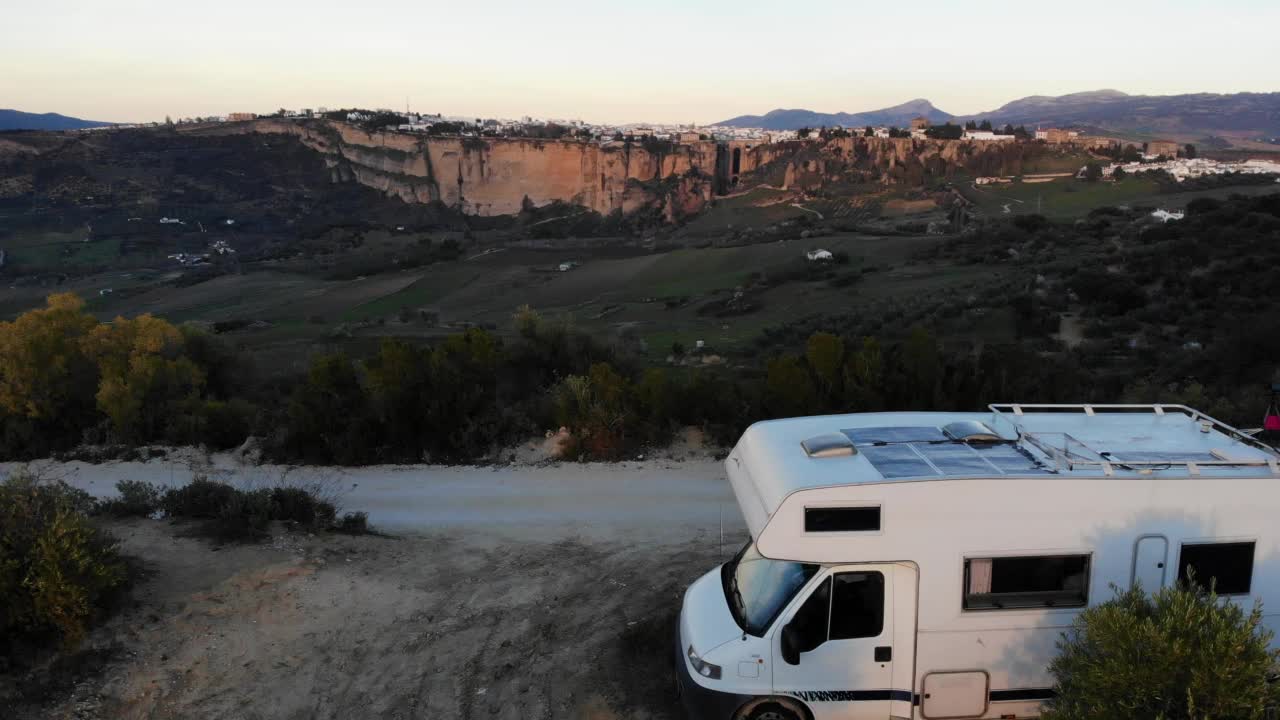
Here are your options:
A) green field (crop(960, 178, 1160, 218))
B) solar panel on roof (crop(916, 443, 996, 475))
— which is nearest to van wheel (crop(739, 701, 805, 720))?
solar panel on roof (crop(916, 443, 996, 475))

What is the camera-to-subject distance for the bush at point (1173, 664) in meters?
4.21

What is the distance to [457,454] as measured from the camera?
47.8ft

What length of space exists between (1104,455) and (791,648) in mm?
2486

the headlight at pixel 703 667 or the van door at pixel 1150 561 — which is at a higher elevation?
the van door at pixel 1150 561

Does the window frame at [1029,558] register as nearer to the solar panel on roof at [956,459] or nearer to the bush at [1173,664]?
the solar panel on roof at [956,459]

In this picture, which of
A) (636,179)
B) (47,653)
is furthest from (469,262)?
(47,653)

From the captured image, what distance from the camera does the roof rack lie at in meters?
5.68

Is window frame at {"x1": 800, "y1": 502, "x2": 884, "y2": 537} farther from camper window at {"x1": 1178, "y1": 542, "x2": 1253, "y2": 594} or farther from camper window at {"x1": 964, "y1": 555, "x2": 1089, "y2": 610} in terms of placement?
camper window at {"x1": 1178, "y1": 542, "x2": 1253, "y2": 594}

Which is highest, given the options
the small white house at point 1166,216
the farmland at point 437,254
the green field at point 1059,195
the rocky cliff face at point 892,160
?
the rocky cliff face at point 892,160

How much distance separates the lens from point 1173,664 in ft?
14.3

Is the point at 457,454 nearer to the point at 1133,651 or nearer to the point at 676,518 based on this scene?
the point at 676,518

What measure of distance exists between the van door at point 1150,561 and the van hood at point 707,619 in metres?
2.56

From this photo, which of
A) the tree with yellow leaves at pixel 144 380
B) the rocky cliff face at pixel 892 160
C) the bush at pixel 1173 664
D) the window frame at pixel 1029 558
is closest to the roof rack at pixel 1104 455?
the window frame at pixel 1029 558

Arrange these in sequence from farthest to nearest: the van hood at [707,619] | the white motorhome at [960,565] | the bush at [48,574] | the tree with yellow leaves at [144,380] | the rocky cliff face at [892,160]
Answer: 1. the rocky cliff face at [892,160]
2. the tree with yellow leaves at [144,380]
3. the bush at [48,574]
4. the van hood at [707,619]
5. the white motorhome at [960,565]
